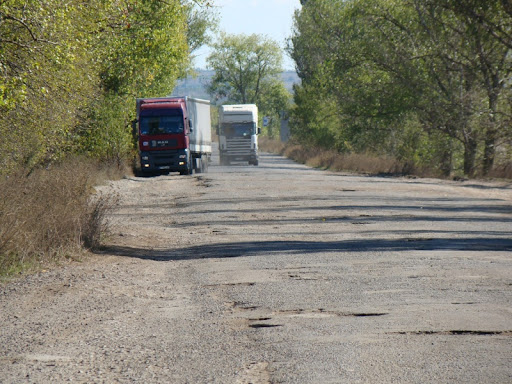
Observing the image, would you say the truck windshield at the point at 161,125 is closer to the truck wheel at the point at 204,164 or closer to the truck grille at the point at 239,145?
the truck wheel at the point at 204,164

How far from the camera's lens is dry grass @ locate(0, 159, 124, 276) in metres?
10.7

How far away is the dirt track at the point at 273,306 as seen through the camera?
594 cm

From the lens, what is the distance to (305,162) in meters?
59.6

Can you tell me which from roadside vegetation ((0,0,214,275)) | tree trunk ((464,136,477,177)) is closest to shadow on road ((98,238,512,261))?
roadside vegetation ((0,0,214,275))

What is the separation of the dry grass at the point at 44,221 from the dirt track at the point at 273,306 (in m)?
0.43

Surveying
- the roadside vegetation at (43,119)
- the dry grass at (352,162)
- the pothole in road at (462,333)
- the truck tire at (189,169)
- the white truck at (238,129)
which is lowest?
the dry grass at (352,162)

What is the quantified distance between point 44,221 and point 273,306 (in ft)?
14.9

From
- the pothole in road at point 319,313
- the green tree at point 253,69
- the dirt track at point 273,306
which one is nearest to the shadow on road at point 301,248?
the dirt track at point 273,306

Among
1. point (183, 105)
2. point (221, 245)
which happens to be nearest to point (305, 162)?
point (183, 105)

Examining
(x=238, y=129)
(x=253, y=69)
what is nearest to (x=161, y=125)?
(x=238, y=129)

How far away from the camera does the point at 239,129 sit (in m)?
50.1

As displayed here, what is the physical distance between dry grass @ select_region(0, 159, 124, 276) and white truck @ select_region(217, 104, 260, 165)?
118 feet

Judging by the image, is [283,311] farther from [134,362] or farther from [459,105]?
[459,105]

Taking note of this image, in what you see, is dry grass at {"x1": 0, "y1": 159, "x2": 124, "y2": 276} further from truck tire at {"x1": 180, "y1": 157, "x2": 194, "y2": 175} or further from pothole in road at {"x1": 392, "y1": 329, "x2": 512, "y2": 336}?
truck tire at {"x1": 180, "y1": 157, "x2": 194, "y2": 175}
